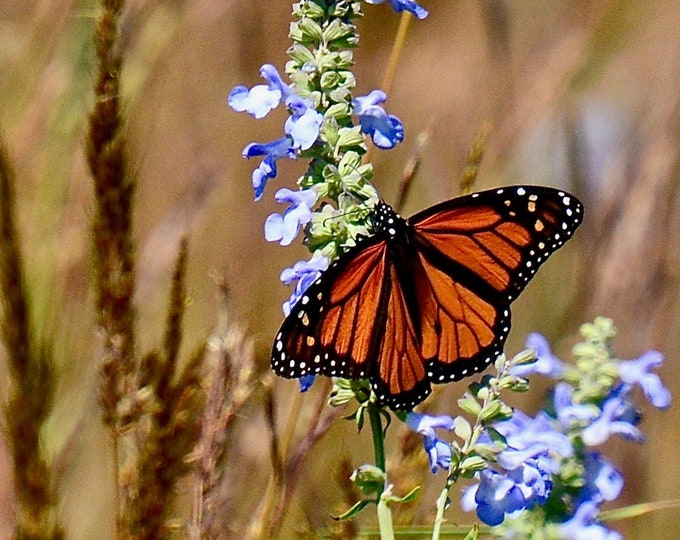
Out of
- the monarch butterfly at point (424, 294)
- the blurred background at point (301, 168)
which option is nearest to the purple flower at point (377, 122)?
the monarch butterfly at point (424, 294)

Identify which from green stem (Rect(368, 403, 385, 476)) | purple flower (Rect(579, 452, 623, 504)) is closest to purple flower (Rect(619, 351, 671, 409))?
purple flower (Rect(579, 452, 623, 504))

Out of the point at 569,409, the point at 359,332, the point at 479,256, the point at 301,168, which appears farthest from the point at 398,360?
the point at 301,168

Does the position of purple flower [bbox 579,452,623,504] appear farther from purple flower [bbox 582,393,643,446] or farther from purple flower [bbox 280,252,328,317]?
purple flower [bbox 280,252,328,317]

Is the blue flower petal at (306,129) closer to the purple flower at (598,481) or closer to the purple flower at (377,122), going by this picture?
the purple flower at (377,122)

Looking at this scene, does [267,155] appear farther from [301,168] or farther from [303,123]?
[301,168]

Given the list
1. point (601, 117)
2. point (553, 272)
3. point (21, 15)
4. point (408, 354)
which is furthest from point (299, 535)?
point (601, 117)

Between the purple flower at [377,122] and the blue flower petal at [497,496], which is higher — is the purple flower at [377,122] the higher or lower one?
the higher one
